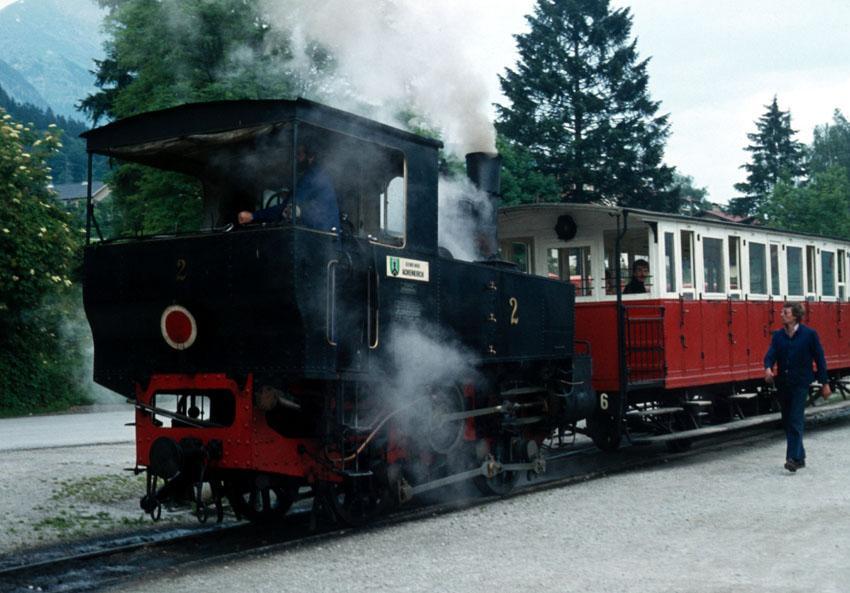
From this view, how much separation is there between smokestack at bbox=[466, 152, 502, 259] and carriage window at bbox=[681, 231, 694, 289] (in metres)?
3.74

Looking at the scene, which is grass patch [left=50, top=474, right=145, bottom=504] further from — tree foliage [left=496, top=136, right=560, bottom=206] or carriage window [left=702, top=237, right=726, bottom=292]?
tree foliage [left=496, top=136, right=560, bottom=206]

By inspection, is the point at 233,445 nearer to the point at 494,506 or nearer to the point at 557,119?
the point at 494,506

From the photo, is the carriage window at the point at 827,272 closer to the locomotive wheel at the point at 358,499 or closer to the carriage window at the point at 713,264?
the carriage window at the point at 713,264

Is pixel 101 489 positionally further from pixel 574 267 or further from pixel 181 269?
pixel 574 267

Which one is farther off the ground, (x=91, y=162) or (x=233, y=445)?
(x=91, y=162)

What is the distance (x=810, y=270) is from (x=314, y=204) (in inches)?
470

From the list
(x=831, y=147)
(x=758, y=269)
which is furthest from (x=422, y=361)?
(x=831, y=147)

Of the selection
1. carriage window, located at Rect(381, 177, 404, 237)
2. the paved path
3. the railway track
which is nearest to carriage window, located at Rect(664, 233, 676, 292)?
the railway track

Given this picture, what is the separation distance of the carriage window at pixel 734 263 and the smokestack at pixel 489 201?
5210 millimetres

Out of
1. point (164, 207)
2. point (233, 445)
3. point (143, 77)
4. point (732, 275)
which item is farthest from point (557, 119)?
point (233, 445)

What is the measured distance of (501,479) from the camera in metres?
10.5

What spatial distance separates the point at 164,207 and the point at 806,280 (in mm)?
12060

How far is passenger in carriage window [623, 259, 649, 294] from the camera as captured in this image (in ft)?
42.2

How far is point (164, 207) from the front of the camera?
20.4m
